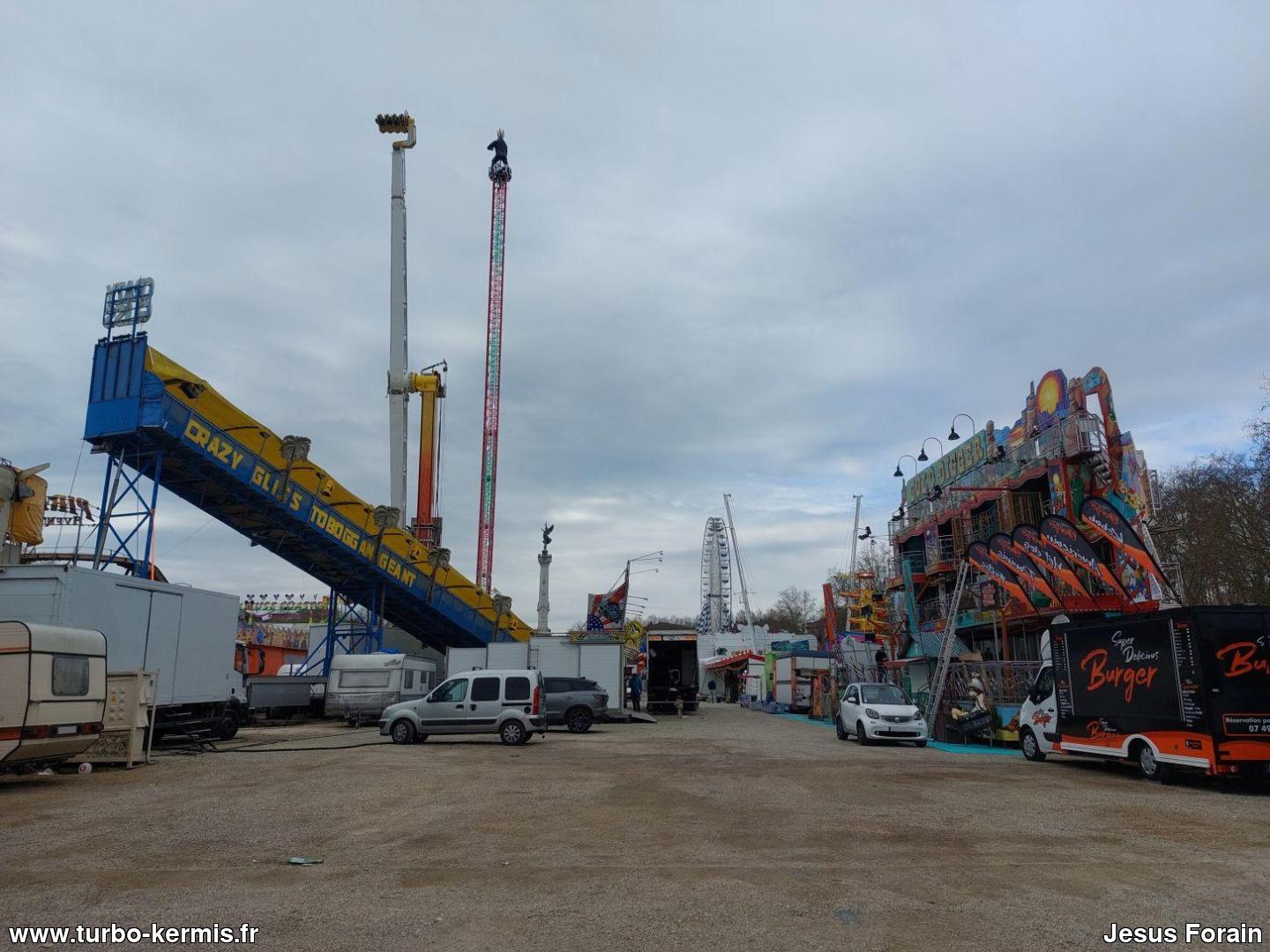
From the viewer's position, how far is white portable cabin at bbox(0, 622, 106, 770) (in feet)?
39.0

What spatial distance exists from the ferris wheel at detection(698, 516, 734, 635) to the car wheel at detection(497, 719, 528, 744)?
81754 mm

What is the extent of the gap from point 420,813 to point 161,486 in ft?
68.0

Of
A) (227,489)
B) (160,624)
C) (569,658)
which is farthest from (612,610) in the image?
(160,624)

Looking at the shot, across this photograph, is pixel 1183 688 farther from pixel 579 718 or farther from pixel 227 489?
pixel 227 489

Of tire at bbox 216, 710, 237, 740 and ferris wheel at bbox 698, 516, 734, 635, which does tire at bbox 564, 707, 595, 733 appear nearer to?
tire at bbox 216, 710, 237, 740

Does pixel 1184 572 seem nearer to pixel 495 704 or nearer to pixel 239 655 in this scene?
pixel 495 704

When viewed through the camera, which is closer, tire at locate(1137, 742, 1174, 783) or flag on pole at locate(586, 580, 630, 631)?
tire at locate(1137, 742, 1174, 783)

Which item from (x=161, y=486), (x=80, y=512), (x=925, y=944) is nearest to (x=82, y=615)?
(x=161, y=486)

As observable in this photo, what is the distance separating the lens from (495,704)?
67.4 feet

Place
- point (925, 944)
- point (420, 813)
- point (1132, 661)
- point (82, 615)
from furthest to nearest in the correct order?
1. point (82, 615)
2. point (1132, 661)
3. point (420, 813)
4. point (925, 944)

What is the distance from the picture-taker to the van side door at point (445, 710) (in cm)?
2069

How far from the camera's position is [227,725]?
21.1 m

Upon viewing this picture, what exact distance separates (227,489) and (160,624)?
8.97 m

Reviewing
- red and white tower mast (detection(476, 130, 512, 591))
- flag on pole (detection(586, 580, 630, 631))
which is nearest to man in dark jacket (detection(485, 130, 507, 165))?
red and white tower mast (detection(476, 130, 512, 591))
